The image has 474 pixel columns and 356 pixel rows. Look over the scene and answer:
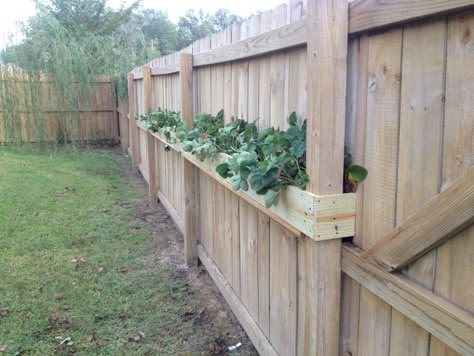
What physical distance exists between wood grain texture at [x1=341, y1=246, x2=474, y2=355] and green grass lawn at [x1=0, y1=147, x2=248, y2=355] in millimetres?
1506

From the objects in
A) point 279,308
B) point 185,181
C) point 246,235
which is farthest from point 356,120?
point 185,181

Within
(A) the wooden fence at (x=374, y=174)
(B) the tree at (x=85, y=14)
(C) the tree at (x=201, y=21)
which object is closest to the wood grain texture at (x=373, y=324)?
(A) the wooden fence at (x=374, y=174)

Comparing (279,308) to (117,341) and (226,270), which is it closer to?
(226,270)

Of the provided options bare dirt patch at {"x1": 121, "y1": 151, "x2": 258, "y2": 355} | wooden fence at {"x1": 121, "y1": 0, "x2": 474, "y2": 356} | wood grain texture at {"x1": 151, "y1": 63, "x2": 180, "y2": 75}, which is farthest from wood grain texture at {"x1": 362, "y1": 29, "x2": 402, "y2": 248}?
wood grain texture at {"x1": 151, "y1": 63, "x2": 180, "y2": 75}

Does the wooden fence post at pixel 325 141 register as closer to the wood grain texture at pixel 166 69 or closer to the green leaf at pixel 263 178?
the green leaf at pixel 263 178

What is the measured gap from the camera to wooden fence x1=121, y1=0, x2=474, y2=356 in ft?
3.39

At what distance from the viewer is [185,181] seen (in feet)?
11.8

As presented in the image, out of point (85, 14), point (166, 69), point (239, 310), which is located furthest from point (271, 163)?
point (85, 14)

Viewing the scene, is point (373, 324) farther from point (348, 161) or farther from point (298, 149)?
point (298, 149)

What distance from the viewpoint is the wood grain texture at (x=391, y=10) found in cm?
100

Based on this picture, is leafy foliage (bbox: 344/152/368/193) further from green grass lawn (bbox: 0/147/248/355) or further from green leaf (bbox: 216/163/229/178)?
green grass lawn (bbox: 0/147/248/355)

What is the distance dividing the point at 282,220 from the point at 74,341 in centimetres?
164

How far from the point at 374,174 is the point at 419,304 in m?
0.40

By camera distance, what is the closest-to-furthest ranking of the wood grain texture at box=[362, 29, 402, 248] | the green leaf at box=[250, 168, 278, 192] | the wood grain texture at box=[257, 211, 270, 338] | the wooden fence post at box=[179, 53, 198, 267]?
1. the wood grain texture at box=[362, 29, 402, 248]
2. the green leaf at box=[250, 168, 278, 192]
3. the wood grain texture at box=[257, 211, 270, 338]
4. the wooden fence post at box=[179, 53, 198, 267]
